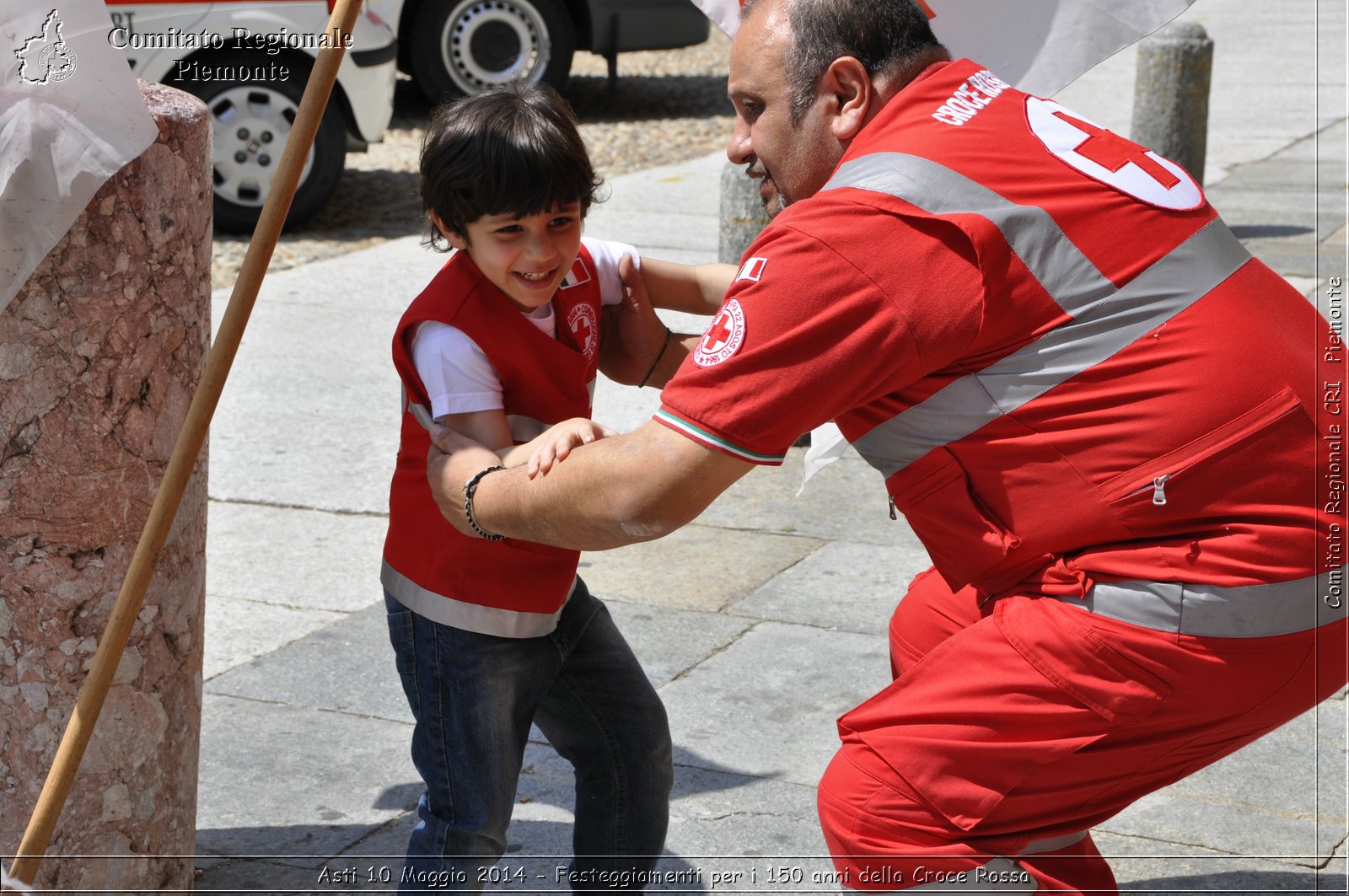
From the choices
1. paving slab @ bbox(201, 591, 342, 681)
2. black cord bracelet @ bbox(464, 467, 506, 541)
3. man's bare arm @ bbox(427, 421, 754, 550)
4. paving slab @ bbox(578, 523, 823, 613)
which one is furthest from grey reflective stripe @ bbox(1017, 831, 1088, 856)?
paving slab @ bbox(201, 591, 342, 681)

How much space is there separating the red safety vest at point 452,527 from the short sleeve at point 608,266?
149 millimetres

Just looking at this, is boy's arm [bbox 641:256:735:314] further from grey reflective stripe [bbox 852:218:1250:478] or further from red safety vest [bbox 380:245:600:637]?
grey reflective stripe [bbox 852:218:1250:478]

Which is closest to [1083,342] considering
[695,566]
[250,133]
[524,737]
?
[524,737]

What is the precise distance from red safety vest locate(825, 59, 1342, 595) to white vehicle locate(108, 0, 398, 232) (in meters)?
5.65

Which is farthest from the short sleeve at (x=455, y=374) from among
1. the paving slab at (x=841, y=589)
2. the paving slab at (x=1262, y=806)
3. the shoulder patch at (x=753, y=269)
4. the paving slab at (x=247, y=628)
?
the paving slab at (x=841, y=589)

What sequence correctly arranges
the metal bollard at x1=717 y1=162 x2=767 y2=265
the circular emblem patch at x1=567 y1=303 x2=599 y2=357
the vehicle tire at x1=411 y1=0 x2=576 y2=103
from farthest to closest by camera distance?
the vehicle tire at x1=411 y1=0 x2=576 y2=103
the metal bollard at x1=717 y1=162 x2=767 y2=265
the circular emblem patch at x1=567 y1=303 x2=599 y2=357

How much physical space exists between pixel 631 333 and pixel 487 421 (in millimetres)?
485

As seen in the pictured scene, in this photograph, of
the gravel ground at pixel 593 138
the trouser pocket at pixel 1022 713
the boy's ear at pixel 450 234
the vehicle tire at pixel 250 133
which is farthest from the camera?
the gravel ground at pixel 593 138

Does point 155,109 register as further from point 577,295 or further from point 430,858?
point 430,858

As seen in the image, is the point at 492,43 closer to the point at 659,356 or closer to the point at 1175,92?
the point at 1175,92

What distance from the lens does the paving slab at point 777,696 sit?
3604mm

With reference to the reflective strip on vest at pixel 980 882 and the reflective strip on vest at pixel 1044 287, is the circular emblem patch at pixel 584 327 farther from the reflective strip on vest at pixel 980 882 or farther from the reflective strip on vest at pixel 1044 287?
the reflective strip on vest at pixel 980 882

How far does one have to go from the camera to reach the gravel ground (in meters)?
8.73

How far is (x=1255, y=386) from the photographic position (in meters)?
2.10
